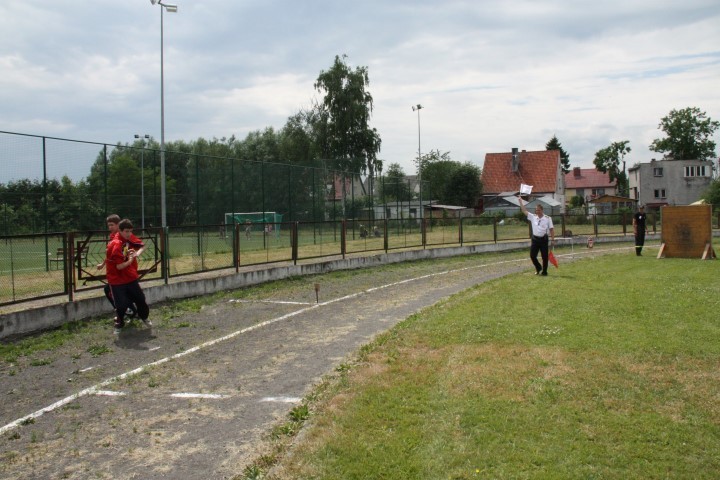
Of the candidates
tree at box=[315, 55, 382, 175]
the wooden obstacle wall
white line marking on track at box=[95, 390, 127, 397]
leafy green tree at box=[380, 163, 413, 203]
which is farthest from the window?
white line marking on track at box=[95, 390, 127, 397]

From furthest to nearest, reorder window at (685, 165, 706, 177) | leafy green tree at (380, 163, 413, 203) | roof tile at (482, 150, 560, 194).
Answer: window at (685, 165, 706, 177) < roof tile at (482, 150, 560, 194) < leafy green tree at (380, 163, 413, 203)

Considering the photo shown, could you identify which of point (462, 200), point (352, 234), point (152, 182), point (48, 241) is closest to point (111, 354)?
point (48, 241)

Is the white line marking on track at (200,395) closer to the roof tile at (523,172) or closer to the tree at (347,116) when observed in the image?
the tree at (347,116)

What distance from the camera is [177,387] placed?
21.9ft

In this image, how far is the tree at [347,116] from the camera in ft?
192

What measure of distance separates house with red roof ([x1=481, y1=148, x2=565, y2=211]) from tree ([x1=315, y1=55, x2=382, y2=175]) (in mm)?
23581

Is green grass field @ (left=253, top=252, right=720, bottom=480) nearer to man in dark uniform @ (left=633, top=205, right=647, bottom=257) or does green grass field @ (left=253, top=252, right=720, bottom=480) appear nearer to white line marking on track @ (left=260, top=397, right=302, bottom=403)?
white line marking on track @ (left=260, top=397, right=302, bottom=403)

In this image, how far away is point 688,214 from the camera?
19266mm

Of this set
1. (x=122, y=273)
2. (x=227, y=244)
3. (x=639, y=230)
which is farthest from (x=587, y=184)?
(x=122, y=273)

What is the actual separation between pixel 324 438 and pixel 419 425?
0.75 m

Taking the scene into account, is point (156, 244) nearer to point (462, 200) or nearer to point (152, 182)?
point (152, 182)

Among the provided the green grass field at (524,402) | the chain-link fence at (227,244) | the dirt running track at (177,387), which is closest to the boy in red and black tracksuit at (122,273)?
the dirt running track at (177,387)

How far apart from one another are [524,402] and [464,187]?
7251 cm

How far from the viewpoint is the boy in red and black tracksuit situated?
380 inches
